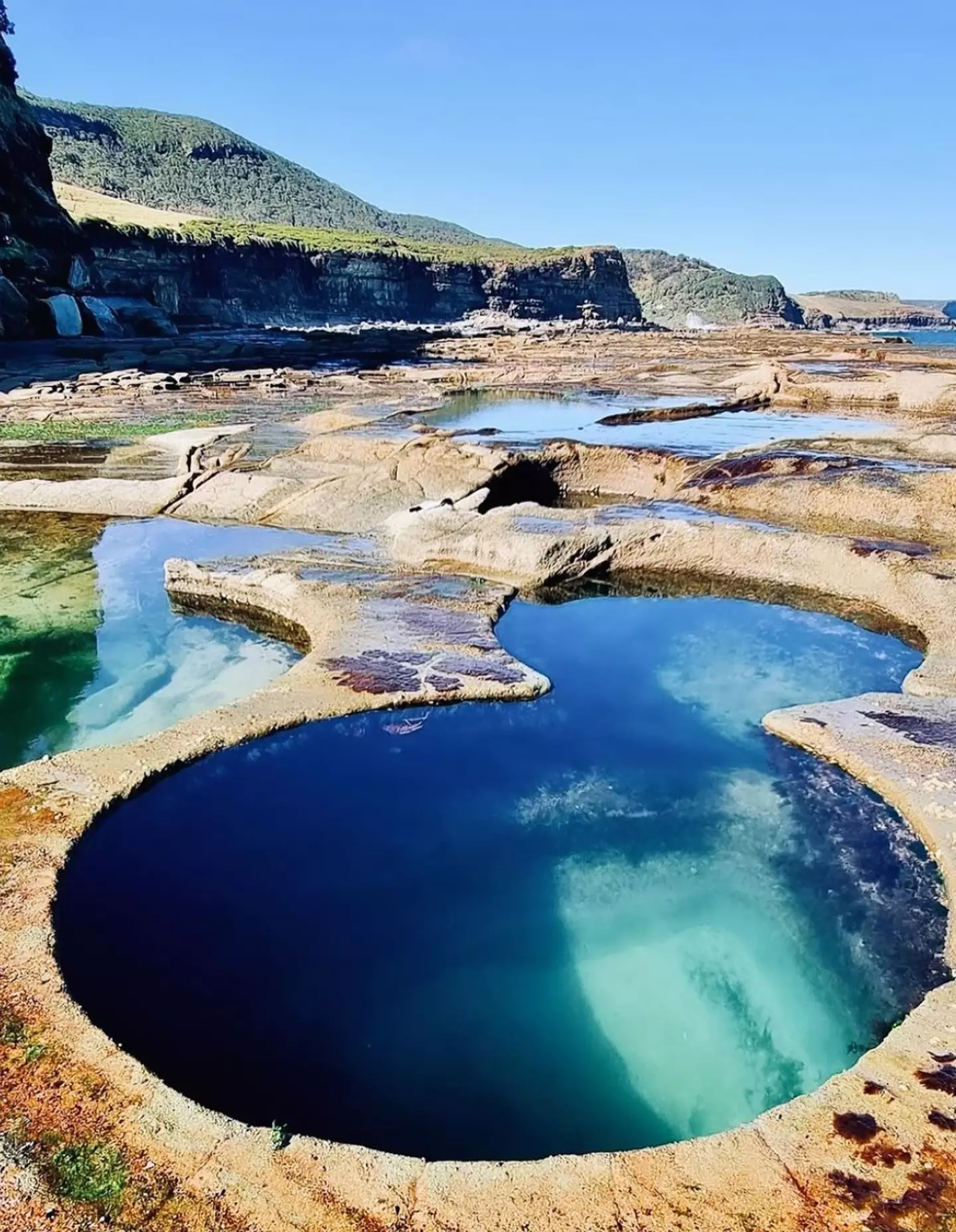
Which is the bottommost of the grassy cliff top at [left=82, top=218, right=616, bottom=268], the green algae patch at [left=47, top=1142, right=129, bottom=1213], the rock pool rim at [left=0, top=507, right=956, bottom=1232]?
the rock pool rim at [left=0, top=507, right=956, bottom=1232]

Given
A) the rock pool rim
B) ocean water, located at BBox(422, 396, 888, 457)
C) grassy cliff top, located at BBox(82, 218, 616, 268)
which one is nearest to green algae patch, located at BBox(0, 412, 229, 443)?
ocean water, located at BBox(422, 396, 888, 457)

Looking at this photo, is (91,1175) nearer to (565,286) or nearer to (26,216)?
(26,216)

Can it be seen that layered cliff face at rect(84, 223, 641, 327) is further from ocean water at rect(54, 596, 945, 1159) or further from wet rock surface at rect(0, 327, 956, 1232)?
ocean water at rect(54, 596, 945, 1159)

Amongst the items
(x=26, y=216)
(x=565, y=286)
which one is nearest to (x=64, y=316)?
(x=26, y=216)

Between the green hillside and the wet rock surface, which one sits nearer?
the wet rock surface

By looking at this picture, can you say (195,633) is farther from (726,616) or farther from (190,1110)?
(190,1110)

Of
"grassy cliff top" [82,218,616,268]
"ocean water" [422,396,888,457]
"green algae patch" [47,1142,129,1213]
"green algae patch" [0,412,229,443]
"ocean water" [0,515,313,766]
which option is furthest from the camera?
"grassy cliff top" [82,218,616,268]

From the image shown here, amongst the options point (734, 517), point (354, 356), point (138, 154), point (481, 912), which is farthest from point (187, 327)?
point (138, 154)
